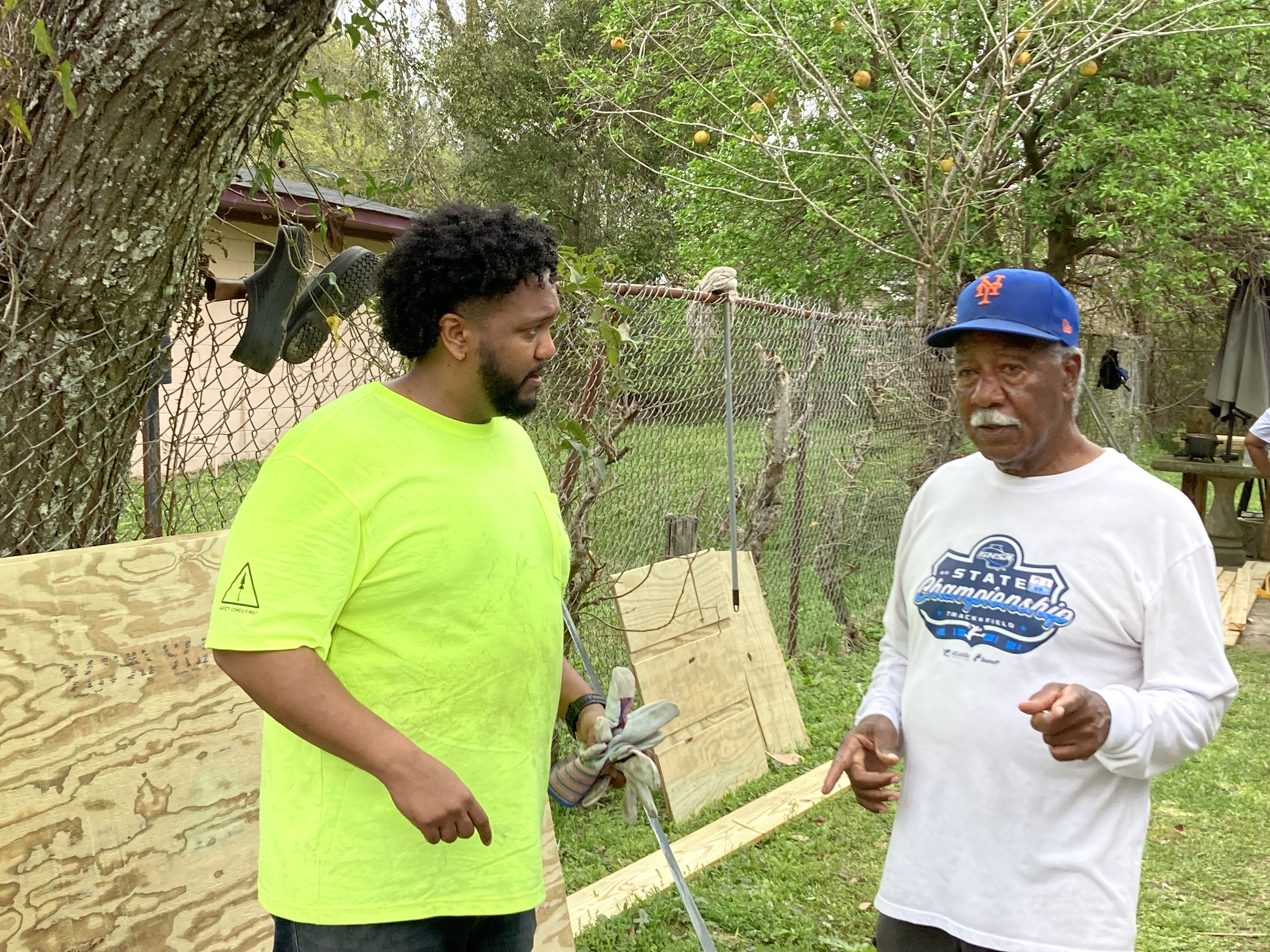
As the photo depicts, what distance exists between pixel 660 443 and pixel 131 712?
11.8 ft

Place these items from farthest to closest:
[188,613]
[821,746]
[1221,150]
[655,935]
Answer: [1221,150] < [821,746] < [655,935] < [188,613]

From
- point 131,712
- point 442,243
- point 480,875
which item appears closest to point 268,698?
point 480,875

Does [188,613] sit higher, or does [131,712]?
[188,613]

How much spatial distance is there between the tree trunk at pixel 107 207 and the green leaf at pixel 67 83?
58mm

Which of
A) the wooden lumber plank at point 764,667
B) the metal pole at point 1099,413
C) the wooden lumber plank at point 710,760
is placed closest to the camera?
the wooden lumber plank at point 710,760

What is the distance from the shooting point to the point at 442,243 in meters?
1.94

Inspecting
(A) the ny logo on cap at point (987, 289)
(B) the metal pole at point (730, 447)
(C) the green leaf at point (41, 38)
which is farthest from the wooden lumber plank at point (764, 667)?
(C) the green leaf at point (41, 38)

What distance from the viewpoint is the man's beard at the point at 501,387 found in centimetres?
192

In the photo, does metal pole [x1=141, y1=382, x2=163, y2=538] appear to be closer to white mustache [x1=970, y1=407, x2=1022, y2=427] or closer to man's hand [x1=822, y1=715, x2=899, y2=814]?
man's hand [x1=822, y1=715, x2=899, y2=814]

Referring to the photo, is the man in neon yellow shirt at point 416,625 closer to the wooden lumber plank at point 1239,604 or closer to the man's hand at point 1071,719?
the man's hand at point 1071,719

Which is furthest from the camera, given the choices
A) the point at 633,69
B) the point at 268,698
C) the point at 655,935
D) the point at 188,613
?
the point at 633,69

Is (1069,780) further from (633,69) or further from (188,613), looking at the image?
(633,69)

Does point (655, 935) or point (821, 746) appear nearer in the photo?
point (655, 935)

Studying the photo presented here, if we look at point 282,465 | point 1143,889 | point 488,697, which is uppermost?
point 282,465
